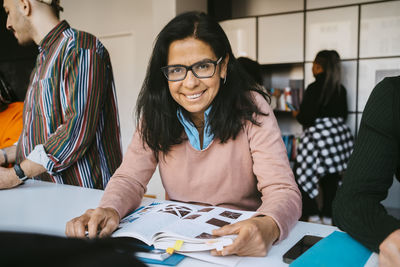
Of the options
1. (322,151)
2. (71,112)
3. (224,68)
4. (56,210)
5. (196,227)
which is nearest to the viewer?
(196,227)

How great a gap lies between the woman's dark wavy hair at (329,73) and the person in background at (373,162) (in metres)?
2.26

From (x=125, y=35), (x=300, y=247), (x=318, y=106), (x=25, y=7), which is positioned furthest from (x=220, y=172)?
(x=125, y=35)

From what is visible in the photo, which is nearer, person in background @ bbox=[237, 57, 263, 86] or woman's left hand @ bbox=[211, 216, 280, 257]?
woman's left hand @ bbox=[211, 216, 280, 257]

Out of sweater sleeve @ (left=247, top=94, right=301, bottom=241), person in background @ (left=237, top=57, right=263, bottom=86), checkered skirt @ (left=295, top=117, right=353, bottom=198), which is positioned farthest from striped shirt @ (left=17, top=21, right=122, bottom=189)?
checkered skirt @ (left=295, top=117, right=353, bottom=198)

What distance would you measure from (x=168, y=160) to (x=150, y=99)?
0.89 ft

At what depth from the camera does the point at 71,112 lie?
1586mm

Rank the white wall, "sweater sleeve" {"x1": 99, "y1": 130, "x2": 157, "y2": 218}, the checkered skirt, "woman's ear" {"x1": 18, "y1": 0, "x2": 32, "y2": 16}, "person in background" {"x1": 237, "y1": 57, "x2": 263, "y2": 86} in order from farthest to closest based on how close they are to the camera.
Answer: the white wall, the checkered skirt, "person in background" {"x1": 237, "y1": 57, "x2": 263, "y2": 86}, "woman's ear" {"x1": 18, "y1": 0, "x2": 32, "y2": 16}, "sweater sleeve" {"x1": 99, "y1": 130, "x2": 157, "y2": 218}

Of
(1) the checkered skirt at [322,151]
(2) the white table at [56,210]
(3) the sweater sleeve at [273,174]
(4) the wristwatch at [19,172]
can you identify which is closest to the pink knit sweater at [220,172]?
(3) the sweater sleeve at [273,174]

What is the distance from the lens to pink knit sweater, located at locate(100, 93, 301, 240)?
115 centimetres

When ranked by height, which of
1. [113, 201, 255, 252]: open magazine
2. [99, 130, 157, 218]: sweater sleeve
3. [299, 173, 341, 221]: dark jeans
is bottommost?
[299, 173, 341, 221]: dark jeans

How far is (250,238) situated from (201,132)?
62 cm

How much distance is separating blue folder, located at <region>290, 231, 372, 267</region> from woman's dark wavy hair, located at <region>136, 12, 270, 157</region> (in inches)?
19.9

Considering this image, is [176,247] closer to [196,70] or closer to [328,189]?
[196,70]

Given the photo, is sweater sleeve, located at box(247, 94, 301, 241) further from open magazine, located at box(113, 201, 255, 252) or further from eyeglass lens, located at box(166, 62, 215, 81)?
eyeglass lens, located at box(166, 62, 215, 81)
